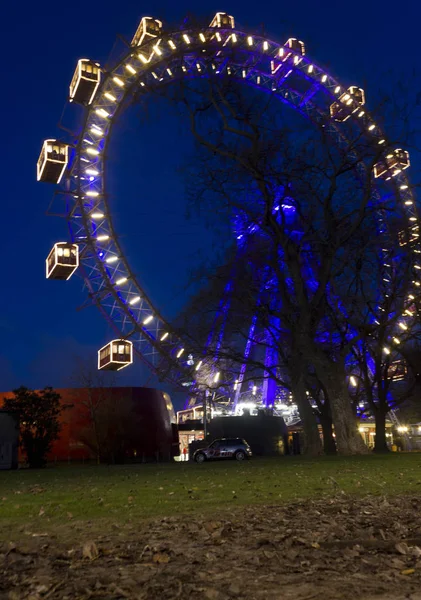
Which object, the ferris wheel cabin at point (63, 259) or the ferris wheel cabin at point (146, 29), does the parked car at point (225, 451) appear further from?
the ferris wheel cabin at point (146, 29)

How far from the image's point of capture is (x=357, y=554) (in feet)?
15.3

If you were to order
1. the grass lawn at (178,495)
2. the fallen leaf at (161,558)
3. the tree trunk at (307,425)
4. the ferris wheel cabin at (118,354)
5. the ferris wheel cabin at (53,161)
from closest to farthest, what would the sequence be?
the fallen leaf at (161,558)
the grass lawn at (178,495)
the tree trunk at (307,425)
the ferris wheel cabin at (53,161)
the ferris wheel cabin at (118,354)

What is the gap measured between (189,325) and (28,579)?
2125cm

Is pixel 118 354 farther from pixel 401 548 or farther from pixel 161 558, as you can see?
pixel 401 548

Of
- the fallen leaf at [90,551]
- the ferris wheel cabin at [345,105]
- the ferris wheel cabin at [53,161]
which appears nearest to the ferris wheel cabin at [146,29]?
the ferris wheel cabin at [53,161]

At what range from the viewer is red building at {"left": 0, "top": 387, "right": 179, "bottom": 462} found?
134 feet

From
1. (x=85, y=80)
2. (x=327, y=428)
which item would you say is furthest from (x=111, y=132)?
(x=327, y=428)

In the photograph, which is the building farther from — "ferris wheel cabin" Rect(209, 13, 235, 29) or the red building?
"ferris wheel cabin" Rect(209, 13, 235, 29)

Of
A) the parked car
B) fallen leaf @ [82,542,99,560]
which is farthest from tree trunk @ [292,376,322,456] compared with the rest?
fallen leaf @ [82,542,99,560]

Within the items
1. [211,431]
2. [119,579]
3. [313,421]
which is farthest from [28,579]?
[211,431]

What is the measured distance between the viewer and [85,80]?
130 ft

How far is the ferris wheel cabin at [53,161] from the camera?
130 ft

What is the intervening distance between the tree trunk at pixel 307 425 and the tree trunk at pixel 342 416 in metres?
4.85

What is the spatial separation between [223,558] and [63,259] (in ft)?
121
